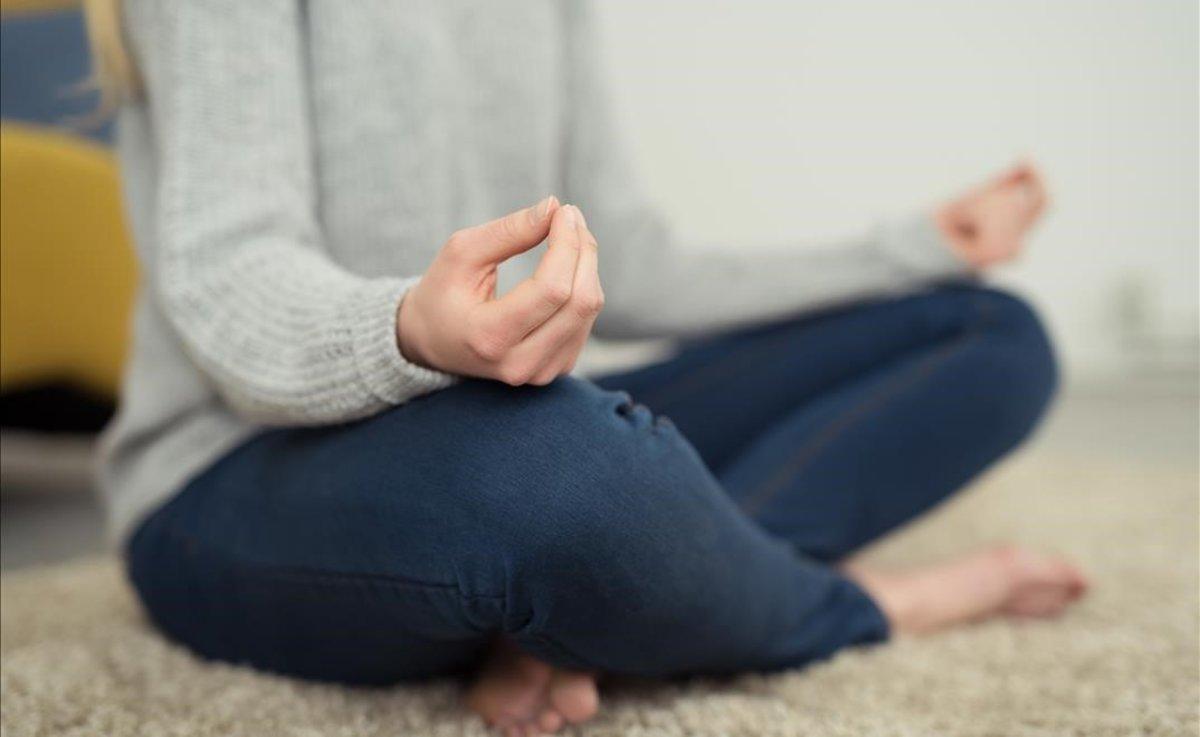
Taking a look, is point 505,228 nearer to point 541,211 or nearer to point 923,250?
point 541,211

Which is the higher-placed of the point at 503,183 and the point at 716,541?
the point at 503,183

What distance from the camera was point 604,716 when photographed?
1.78 ft

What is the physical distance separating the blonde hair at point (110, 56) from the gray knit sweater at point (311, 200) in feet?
0.04

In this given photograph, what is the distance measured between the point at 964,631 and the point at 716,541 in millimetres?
329

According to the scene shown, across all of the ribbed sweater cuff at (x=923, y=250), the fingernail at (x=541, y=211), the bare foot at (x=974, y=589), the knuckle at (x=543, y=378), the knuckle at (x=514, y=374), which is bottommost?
the bare foot at (x=974, y=589)

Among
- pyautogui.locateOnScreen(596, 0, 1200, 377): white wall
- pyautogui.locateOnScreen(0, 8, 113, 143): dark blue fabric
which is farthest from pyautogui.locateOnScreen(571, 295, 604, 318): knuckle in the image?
pyautogui.locateOnScreen(596, 0, 1200, 377): white wall

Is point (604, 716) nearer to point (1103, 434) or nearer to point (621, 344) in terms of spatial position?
point (621, 344)

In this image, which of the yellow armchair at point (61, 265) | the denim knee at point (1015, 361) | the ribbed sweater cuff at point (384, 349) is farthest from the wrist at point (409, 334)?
the yellow armchair at point (61, 265)

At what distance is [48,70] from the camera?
1256 mm

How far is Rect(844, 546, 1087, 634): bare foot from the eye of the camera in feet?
2.36

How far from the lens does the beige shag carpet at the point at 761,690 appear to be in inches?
20.7

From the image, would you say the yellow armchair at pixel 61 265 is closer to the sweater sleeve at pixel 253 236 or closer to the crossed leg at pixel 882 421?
the sweater sleeve at pixel 253 236

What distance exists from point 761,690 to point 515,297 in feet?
1.07

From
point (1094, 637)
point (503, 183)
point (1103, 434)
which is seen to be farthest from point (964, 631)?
point (1103, 434)
